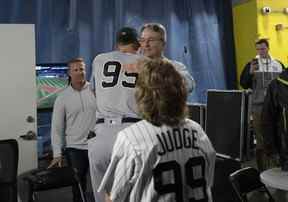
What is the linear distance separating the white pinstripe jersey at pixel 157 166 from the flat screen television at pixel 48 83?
117 inches

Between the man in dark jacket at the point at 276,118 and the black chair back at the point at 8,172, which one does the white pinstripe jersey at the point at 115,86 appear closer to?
the man in dark jacket at the point at 276,118

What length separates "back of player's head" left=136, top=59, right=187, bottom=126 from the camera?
66.3 inches

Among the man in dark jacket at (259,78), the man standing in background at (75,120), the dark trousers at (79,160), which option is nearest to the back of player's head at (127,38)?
the man standing in background at (75,120)

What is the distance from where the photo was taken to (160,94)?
168 centimetres

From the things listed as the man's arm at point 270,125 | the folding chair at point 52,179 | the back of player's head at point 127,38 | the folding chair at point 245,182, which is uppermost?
the back of player's head at point 127,38

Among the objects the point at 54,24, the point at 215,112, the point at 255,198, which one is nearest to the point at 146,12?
the point at 54,24

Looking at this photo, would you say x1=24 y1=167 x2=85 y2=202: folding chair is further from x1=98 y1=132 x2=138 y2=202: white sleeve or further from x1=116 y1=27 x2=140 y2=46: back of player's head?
x1=98 y1=132 x2=138 y2=202: white sleeve

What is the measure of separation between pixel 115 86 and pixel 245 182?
3.26ft

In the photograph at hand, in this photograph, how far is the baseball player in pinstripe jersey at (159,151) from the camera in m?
1.66

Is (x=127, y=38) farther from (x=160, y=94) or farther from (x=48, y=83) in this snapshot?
(x=48, y=83)

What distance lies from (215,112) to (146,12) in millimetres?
2047

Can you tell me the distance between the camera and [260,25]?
566 centimetres

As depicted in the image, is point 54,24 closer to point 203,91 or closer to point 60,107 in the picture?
point 60,107

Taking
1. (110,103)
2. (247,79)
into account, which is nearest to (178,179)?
(110,103)
